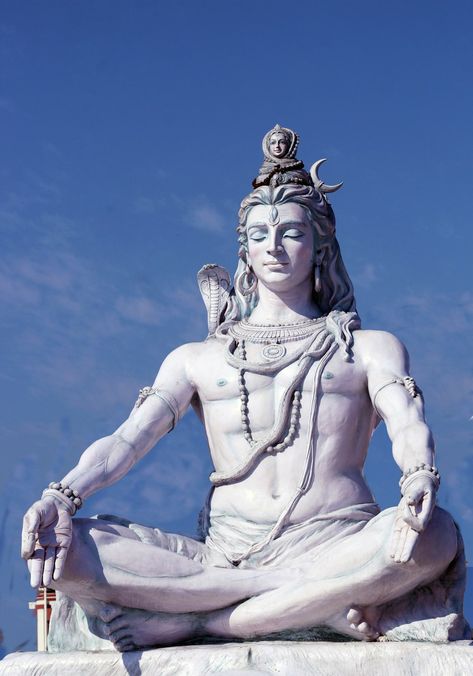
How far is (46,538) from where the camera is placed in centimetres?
623

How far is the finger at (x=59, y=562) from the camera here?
6.18 metres

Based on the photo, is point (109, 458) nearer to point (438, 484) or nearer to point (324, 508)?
point (324, 508)

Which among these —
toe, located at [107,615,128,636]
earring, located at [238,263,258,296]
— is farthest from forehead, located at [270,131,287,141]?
toe, located at [107,615,128,636]

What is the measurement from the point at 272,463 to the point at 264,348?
29.4 inches

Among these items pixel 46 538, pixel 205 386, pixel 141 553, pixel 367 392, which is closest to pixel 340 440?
pixel 367 392

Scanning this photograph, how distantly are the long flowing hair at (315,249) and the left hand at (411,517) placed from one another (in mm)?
2089

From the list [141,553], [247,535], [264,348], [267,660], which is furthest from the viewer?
[264,348]

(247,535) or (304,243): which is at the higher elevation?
(304,243)

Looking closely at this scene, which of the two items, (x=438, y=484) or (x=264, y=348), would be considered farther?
(x=264, y=348)

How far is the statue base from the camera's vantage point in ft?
19.6

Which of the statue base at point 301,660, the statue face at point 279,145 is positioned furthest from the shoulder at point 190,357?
the statue base at point 301,660

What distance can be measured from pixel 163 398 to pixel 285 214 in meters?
1.38

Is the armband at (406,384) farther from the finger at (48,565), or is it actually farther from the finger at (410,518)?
the finger at (48,565)

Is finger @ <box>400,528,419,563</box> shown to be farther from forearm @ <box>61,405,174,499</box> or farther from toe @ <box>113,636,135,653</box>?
forearm @ <box>61,405,174,499</box>
